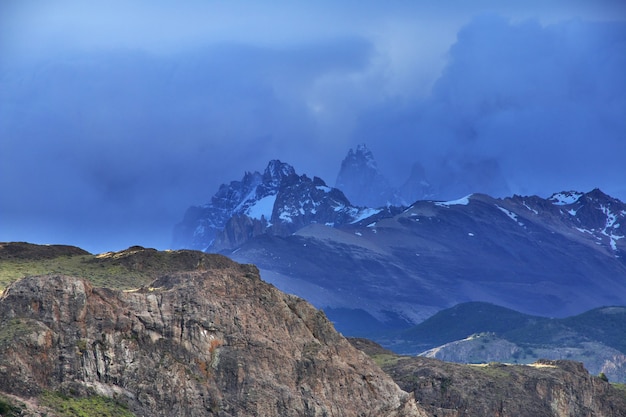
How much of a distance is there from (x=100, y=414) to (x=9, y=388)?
12454 millimetres

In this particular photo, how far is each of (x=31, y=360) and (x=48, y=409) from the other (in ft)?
27.4

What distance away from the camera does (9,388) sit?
636 feet

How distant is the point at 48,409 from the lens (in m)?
194

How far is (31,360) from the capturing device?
199m

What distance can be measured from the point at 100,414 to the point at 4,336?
1565cm

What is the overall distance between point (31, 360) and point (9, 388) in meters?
6.37

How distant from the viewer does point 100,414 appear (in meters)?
199

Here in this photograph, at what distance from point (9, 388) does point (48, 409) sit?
547 centimetres

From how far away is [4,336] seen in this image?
199 m

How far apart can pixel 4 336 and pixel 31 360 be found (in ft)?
15.0
